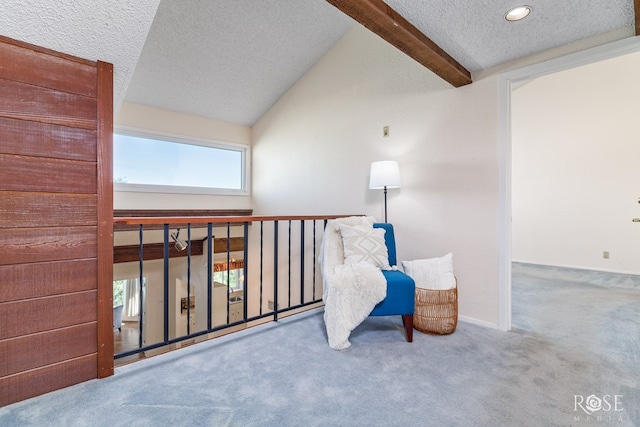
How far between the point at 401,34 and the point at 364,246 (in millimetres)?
1502

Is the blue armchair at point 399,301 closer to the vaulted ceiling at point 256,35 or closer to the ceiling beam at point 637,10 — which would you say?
the vaulted ceiling at point 256,35

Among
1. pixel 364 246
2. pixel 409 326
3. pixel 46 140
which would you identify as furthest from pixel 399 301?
pixel 46 140

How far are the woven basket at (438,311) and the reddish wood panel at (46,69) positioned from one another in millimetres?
2514

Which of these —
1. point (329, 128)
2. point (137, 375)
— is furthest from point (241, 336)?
point (329, 128)

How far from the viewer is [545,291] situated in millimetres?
3570

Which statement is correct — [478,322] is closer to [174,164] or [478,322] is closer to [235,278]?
[174,164]

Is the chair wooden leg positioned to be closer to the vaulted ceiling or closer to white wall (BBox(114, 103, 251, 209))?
the vaulted ceiling

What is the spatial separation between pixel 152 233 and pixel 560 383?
4.55 meters

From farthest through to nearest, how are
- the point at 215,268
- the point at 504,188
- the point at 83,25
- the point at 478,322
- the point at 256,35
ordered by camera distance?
the point at 215,268 → the point at 256,35 → the point at 478,322 → the point at 504,188 → the point at 83,25

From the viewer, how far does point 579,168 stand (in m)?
4.75

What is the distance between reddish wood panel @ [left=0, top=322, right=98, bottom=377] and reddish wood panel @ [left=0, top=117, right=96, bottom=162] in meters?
0.90

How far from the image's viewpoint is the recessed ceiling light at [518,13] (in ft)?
5.71

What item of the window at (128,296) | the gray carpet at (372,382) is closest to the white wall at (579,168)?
the gray carpet at (372,382)

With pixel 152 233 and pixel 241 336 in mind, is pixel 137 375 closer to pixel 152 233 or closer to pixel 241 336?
pixel 241 336
